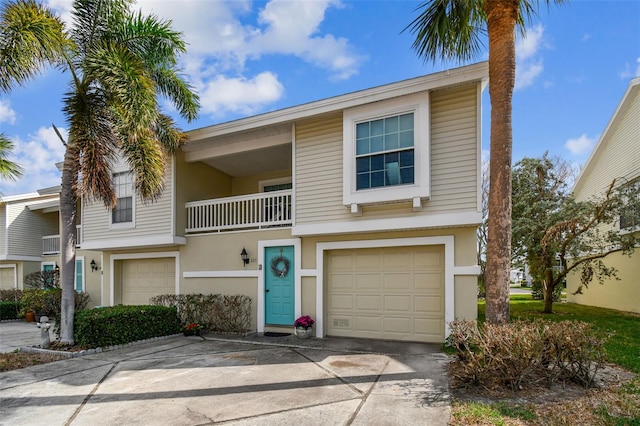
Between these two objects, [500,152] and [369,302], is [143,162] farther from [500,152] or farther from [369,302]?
[500,152]

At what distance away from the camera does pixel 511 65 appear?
5980 millimetres

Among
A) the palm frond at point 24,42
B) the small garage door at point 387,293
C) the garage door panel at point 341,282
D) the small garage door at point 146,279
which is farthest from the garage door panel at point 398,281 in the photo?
the palm frond at point 24,42

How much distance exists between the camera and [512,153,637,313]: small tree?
11086 millimetres

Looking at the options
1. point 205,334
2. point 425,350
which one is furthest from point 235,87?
point 425,350

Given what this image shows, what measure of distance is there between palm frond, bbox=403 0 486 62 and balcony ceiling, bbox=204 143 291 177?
14.1ft

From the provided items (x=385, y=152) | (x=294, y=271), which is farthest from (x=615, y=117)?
(x=294, y=271)

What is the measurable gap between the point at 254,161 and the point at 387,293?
609 cm

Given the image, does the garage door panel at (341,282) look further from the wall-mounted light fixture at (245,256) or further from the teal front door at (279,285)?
the wall-mounted light fixture at (245,256)

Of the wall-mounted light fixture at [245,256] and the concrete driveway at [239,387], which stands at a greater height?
the wall-mounted light fixture at [245,256]

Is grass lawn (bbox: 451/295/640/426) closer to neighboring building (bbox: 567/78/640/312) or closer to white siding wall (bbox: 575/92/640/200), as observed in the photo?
neighboring building (bbox: 567/78/640/312)

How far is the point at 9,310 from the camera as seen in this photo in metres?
14.1

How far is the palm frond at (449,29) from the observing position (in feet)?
23.2

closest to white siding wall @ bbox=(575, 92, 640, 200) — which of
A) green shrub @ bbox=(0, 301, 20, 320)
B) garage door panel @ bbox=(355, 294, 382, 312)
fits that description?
garage door panel @ bbox=(355, 294, 382, 312)

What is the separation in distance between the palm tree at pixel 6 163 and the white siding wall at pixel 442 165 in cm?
1213
